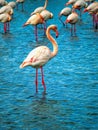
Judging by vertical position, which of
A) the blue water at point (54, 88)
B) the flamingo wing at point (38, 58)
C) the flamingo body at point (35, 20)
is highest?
the flamingo body at point (35, 20)

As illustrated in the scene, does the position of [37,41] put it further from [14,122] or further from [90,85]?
[14,122]

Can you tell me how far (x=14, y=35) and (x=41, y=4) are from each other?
55.6 ft

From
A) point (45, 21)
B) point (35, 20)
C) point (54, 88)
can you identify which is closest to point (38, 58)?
point (54, 88)

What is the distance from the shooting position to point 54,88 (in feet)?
51.2

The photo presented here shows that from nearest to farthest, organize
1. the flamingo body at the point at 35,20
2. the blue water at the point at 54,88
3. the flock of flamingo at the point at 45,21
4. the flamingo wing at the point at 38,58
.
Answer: the blue water at the point at 54,88 → the flamingo wing at the point at 38,58 → the flock of flamingo at the point at 45,21 → the flamingo body at the point at 35,20

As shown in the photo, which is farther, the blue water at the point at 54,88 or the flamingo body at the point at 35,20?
the flamingo body at the point at 35,20

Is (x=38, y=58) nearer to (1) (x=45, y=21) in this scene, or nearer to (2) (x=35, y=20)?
(2) (x=35, y=20)

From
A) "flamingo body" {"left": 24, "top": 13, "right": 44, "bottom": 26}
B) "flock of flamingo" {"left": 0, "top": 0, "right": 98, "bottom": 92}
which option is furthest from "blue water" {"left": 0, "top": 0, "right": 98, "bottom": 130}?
"flamingo body" {"left": 24, "top": 13, "right": 44, "bottom": 26}

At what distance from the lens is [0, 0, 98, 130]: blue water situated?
12570mm

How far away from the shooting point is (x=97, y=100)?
46.9 feet

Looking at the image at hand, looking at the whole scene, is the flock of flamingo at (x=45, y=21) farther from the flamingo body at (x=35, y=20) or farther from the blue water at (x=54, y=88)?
Answer: the blue water at (x=54, y=88)

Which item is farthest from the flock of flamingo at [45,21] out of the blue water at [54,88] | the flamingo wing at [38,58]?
the blue water at [54,88]

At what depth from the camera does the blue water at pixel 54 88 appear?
12.6 meters

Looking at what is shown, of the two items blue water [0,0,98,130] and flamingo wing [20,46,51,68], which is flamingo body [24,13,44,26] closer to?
blue water [0,0,98,130]
